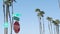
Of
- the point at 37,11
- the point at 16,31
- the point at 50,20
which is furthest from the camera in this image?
the point at 50,20

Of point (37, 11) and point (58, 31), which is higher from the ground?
point (37, 11)

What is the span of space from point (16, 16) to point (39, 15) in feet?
227

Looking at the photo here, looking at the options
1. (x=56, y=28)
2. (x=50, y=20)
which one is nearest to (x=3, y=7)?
(x=50, y=20)

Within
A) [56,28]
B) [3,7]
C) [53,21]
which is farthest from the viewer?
[56,28]

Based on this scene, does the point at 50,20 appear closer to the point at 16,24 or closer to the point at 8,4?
the point at 8,4

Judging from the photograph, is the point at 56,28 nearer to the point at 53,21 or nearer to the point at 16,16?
the point at 53,21

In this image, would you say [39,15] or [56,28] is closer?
[39,15]

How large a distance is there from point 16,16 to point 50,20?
87212mm

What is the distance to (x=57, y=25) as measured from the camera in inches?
4109

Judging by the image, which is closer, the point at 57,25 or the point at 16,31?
the point at 16,31

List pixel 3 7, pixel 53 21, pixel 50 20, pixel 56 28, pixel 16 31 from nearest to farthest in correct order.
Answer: pixel 16 31 → pixel 3 7 → pixel 50 20 → pixel 53 21 → pixel 56 28

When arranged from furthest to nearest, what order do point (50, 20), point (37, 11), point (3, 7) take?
point (50, 20) < point (37, 11) < point (3, 7)

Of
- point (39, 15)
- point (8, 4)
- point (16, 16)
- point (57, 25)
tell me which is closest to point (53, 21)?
point (57, 25)

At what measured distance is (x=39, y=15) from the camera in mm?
78062
